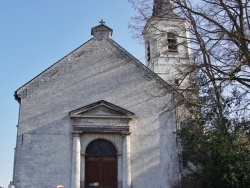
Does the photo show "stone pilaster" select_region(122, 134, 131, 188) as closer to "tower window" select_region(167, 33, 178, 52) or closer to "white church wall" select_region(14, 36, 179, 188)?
"white church wall" select_region(14, 36, 179, 188)

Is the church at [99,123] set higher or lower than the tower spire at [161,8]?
lower

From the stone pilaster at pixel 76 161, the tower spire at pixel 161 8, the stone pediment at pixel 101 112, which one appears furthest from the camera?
the stone pediment at pixel 101 112

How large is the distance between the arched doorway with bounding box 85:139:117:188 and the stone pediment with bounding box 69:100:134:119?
1280mm

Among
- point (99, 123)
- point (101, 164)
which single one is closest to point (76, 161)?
point (101, 164)

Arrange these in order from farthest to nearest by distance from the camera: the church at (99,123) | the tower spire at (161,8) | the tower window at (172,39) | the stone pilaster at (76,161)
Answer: the church at (99,123) → the stone pilaster at (76,161) → the tower window at (172,39) → the tower spire at (161,8)

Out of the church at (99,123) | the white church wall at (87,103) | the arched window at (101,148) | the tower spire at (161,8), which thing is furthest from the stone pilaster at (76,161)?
the tower spire at (161,8)

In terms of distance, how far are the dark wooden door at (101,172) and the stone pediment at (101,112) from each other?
6.74ft

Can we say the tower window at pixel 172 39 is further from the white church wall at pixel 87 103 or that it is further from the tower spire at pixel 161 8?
the white church wall at pixel 87 103

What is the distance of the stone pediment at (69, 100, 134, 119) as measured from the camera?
17.2 m

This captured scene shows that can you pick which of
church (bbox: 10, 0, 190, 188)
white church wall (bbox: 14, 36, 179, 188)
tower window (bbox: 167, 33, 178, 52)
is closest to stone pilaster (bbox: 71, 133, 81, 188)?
church (bbox: 10, 0, 190, 188)

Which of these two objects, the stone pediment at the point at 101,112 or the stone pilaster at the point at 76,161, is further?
the stone pediment at the point at 101,112

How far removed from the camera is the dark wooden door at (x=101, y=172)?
16734mm

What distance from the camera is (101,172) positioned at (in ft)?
55.7

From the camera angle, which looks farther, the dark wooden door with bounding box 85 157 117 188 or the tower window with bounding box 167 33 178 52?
the dark wooden door with bounding box 85 157 117 188
